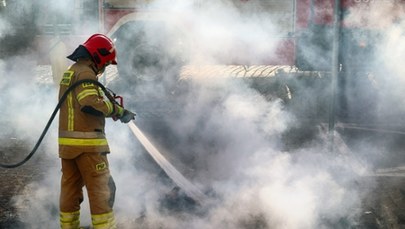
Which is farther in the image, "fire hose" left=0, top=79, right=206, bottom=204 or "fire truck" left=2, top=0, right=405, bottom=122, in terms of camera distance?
"fire truck" left=2, top=0, right=405, bottom=122

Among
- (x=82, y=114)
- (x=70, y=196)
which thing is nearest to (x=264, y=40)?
(x=82, y=114)

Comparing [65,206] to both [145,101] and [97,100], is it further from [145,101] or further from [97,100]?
[145,101]

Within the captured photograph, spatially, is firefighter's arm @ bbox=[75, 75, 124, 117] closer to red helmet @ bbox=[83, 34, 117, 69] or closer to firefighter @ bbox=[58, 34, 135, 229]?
firefighter @ bbox=[58, 34, 135, 229]

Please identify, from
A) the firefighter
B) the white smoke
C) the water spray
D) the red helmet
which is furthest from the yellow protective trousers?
the water spray

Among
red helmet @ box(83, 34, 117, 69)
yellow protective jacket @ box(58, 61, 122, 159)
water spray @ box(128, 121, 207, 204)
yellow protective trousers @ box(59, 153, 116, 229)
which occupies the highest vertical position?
red helmet @ box(83, 34, 117, 69)

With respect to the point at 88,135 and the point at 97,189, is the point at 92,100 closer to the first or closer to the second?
the point at 88,135

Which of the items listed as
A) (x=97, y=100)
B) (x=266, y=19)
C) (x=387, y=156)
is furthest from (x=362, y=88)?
(x=97, y=100)

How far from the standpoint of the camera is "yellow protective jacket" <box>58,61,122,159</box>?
10.7ft

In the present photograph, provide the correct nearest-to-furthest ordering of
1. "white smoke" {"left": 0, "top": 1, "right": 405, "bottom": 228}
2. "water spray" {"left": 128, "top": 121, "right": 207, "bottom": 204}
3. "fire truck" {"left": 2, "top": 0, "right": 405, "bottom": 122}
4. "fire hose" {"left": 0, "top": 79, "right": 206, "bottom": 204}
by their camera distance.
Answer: "fire hose" {"left": 0, "top": 79, "right": 206, "bottom": 204}, "white smoke" {"left": 0, "top": 1, "right": 405, "bottom": 228}, "water spray" {"left": 128, "top": 121, "right": 207, "bottom": 204}, "fire truck" {"left": 2, "top": 0, "right": 405, "bottom": 122}

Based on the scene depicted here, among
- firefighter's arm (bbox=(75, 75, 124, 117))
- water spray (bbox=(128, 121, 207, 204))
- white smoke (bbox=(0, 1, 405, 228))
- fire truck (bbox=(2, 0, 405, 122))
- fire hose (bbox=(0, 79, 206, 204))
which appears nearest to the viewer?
firefighter's arm (bbox=(75, 75, 124, 117))

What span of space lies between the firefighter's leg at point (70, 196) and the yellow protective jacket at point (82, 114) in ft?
0.44

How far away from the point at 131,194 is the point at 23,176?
4.80 feet

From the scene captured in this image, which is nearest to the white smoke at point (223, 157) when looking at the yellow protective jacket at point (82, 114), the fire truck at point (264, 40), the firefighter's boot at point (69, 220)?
the fire truck at point (264, 40)

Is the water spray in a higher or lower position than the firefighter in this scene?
lower
